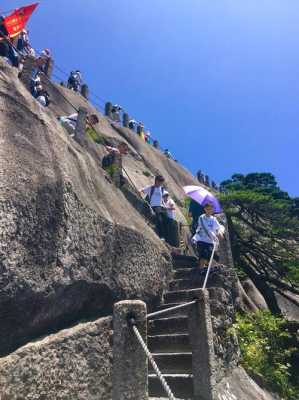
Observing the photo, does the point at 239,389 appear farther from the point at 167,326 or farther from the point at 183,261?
the point at 183,261

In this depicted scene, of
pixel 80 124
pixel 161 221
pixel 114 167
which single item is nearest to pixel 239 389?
→ pixel 161 221

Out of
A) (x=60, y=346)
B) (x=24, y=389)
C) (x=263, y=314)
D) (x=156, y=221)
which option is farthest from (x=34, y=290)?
(x=263, y=314)

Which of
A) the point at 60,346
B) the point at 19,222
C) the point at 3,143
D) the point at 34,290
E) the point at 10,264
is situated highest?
the point at 3,143

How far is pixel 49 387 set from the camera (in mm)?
3678

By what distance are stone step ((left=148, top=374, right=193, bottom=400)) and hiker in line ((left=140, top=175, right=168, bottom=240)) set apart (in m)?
4.68

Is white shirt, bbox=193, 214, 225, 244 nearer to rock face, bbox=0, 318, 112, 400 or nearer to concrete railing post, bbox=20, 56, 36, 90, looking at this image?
rock face, bbox=0, 318, 112, 400

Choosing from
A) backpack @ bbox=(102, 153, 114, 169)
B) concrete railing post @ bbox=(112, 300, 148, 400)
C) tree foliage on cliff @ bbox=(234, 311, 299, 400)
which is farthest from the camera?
backpack @ bbox=(102, 153, 114, 169)

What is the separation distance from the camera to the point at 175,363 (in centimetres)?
512

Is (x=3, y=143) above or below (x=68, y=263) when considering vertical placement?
above

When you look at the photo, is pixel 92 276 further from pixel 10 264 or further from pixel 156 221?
pixel 156 221

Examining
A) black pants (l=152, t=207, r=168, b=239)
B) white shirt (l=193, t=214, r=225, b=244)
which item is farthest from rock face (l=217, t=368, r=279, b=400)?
black pants (l=152, t=207, r=168, b=239)

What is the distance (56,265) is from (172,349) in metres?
2.48

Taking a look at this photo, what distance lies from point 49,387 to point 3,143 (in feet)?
9.27

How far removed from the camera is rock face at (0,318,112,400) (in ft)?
11.3
